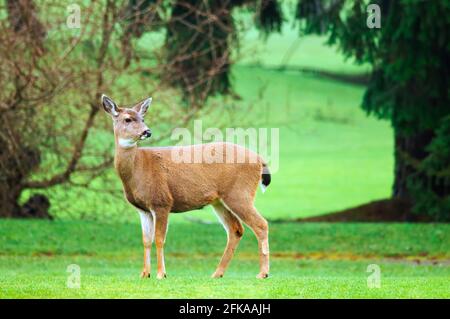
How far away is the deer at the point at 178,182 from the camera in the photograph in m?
13.8

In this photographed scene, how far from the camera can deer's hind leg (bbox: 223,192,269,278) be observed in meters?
14.1

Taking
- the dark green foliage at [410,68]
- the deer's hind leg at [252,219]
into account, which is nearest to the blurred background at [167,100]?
the dark green foliage at [410,68]

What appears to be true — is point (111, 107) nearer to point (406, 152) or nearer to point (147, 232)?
A: point (147, 232)

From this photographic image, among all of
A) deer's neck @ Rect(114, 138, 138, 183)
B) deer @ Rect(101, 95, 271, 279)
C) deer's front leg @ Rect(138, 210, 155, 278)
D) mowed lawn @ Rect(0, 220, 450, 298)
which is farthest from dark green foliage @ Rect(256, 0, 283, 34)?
deer's neck @ Rect(114, 138, 138, 183)

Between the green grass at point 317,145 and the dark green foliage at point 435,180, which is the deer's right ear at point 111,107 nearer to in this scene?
the dark green foliage at point 435,180

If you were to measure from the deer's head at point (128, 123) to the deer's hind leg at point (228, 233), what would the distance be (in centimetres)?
147

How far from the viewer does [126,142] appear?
13.7m

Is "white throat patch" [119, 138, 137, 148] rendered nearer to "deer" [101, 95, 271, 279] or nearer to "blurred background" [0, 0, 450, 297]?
"deer" [101, 95, 271, 279]

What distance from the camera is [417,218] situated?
26031 millimetres

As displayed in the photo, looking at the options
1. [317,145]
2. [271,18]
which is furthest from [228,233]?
[317,145]

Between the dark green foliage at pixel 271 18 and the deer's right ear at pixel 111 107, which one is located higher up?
the deer's right ear at pixel 111 107

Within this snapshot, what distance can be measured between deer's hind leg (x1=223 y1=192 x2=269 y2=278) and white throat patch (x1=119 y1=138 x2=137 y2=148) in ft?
4.29
